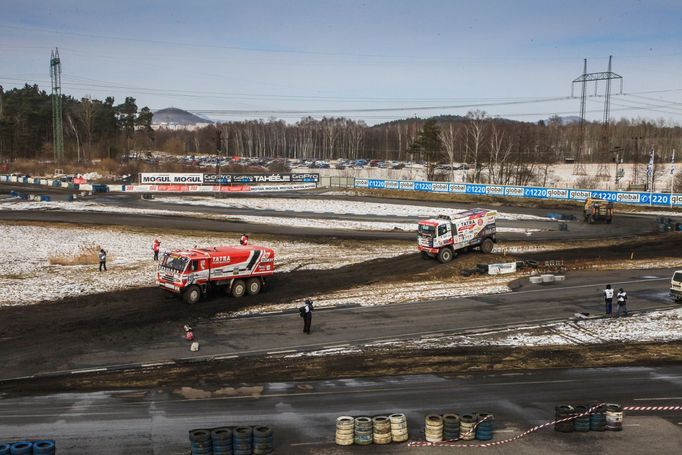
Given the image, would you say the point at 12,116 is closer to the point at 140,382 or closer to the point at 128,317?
the point at 128,317

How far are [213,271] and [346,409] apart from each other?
15.5 m

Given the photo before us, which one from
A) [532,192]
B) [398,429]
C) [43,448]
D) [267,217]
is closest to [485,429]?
[398,429]

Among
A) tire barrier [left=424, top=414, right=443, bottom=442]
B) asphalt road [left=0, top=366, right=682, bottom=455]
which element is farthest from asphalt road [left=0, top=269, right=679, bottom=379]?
tire barrier [left=424, top=414, right=443, bottom=442]

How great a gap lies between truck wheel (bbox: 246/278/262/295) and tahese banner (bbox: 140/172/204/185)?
60837mm

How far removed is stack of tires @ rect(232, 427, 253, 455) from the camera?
15.1 meters

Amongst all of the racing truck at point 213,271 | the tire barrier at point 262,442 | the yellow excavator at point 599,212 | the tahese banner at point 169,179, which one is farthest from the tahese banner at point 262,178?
the tire barrier at point 262,442

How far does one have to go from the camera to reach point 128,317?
29.2 metres

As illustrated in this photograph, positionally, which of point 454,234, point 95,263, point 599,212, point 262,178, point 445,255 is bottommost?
point 95,263

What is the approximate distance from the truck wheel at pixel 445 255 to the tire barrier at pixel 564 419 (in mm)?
23898

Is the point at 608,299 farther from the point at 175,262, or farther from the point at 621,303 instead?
the point at 175,262

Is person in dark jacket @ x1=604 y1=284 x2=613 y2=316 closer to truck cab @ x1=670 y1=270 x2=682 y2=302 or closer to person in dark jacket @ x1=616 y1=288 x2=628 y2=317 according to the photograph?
person in dark jacket @ x1=616 y1=288 x2=628 y2=317

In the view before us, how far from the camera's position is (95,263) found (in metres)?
42.4

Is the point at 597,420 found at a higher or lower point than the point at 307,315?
lower

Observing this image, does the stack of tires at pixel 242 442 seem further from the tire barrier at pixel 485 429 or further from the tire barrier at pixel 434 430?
the tire barrier at pixel 485 429
